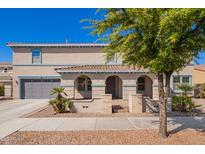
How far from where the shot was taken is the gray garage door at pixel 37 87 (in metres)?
23.3

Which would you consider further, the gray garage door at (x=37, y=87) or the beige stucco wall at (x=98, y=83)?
the gray garage door at (x=37, y=87)

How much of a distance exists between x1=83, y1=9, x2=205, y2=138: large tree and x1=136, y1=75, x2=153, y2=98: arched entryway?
1532cm

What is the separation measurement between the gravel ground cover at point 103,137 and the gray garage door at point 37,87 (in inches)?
621

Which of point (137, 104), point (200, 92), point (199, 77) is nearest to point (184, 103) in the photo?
point (137, 104)

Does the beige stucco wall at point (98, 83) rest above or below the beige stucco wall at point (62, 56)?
below

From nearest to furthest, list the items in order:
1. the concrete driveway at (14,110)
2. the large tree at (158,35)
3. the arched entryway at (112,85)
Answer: the large tree at (158,35) < the concrete driveway at (14,110) < the arched entryway at (112,85)

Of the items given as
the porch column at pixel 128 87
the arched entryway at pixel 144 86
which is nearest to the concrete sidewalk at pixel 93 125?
the porch column at pixel 128 87

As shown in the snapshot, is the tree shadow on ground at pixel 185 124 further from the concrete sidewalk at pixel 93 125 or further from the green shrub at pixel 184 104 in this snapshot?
the green shrub at pixel 184 104

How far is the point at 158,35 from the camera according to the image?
6070 millimetres

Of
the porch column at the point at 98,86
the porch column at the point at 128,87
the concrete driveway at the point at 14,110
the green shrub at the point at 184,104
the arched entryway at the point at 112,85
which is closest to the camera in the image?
the concrete driveway at the point at 14,110

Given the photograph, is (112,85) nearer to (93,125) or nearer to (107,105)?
(107,105)

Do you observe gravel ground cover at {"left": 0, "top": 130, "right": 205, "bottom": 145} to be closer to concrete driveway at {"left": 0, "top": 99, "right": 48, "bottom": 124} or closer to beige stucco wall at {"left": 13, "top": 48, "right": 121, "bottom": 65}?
concrete driveway at {"left": 0, "top": 99, "right": 48, "bottom": 124}

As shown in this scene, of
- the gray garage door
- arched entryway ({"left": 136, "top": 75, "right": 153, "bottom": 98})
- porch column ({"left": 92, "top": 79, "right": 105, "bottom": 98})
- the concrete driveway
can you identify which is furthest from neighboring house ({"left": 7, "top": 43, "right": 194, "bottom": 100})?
the concrete driveway
